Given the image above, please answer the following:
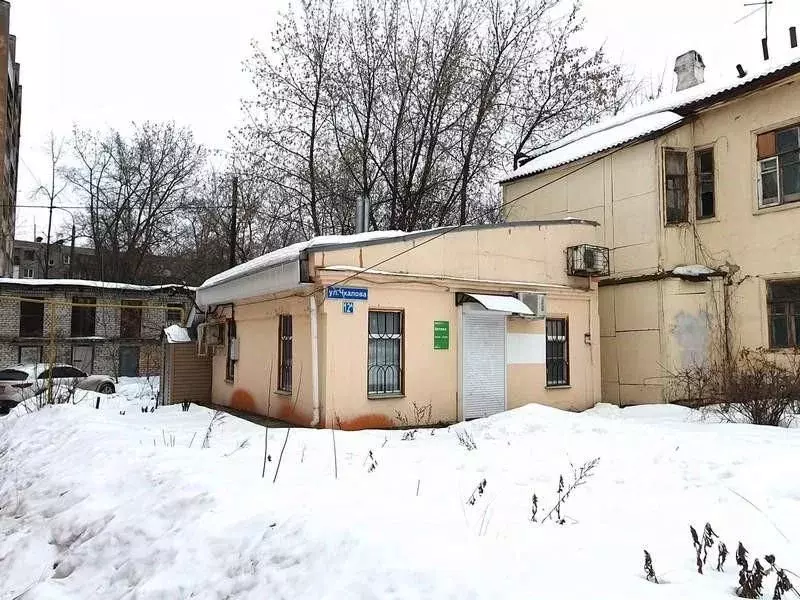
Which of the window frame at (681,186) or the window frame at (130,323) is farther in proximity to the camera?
the window frame at (130,323)

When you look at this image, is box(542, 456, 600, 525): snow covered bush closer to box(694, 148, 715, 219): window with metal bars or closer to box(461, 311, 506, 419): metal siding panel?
box(461, 311, 506, 419): metal siding panel

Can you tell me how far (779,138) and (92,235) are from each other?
37.7 m

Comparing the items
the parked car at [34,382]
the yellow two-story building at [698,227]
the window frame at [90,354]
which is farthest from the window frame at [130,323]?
the yellow two-story building at [698,227]

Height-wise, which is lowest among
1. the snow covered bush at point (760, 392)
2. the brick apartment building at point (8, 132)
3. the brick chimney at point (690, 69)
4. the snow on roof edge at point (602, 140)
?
the snow covered bush at point (760, 392)

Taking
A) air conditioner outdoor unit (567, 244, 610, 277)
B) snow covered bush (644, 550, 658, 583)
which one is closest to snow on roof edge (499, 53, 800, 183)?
air conditioner outdoor unit (567, 244, 610, 277)

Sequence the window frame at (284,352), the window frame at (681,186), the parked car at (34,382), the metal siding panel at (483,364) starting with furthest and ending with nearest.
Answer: the parked car at (34,382) → the window frame at (681,186) → the metal siding panel at (483,364) → the window frame at (284,352)

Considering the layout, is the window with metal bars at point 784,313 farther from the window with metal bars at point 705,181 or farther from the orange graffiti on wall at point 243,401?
the orange graffiti on wall at point 243,401

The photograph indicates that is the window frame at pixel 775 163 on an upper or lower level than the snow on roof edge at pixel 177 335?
upper

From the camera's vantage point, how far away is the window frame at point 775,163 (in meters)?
12.0

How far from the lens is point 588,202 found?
1540 centimetres

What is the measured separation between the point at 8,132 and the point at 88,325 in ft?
68.1

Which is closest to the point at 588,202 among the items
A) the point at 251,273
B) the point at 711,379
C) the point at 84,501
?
the point at 711,379

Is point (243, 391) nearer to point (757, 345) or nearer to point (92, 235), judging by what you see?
point (757, 345)

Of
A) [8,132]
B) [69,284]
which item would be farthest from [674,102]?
[8,132]
